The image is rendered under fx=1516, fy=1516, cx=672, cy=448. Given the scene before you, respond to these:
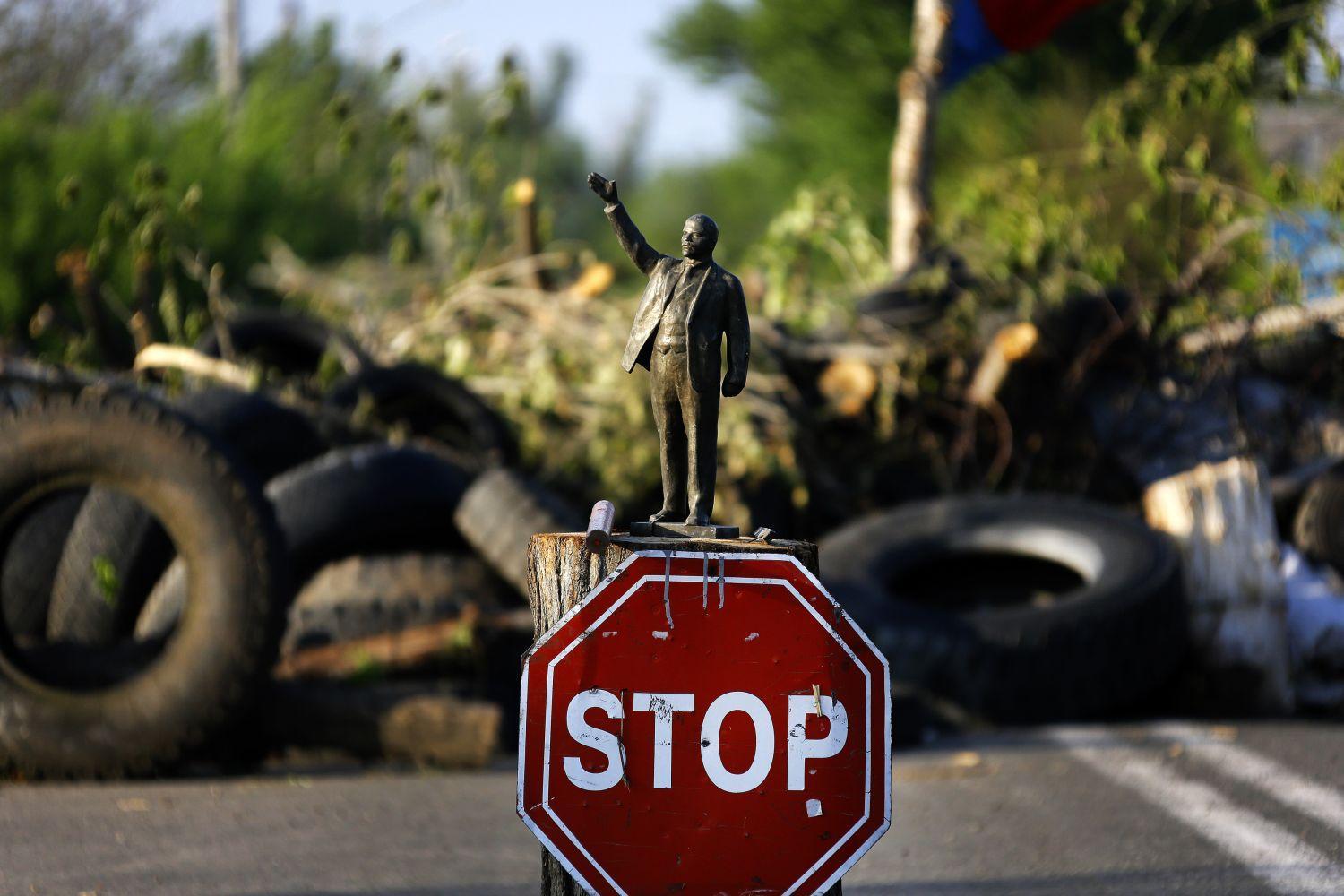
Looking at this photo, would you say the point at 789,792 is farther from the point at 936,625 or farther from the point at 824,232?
the point at 824,232

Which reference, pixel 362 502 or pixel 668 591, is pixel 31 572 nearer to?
pixel 362 502

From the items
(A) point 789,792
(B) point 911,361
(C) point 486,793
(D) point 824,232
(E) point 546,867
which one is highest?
(D) point 824,232

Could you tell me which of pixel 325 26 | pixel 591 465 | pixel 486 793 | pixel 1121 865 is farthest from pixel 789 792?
pixel 325 26

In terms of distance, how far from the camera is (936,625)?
6.65m

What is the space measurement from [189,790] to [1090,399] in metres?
5.87

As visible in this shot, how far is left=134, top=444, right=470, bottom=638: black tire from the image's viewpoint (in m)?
7.00

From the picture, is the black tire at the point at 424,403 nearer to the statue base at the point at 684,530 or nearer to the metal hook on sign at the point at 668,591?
the statue base at the point at 684,530

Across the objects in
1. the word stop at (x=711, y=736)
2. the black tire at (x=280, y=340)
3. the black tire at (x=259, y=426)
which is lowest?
the word stop at (x=711, y=736)

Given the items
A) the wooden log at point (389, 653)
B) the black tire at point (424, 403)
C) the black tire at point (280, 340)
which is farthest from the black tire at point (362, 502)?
the black tire at point (280, 340)

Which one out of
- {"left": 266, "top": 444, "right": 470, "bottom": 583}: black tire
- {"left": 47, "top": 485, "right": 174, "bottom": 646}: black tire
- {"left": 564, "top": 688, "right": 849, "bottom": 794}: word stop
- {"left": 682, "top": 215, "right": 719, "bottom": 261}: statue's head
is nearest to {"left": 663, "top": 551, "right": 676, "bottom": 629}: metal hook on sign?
{"left": 564, "top": 688, "right": 849, "bottom": 794}: word stop

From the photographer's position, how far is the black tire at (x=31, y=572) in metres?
6.49

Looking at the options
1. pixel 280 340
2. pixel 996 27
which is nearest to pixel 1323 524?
pixel 996 27

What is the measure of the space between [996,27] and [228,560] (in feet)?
25.3

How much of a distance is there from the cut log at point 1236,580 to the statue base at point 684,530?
4.56 metres
